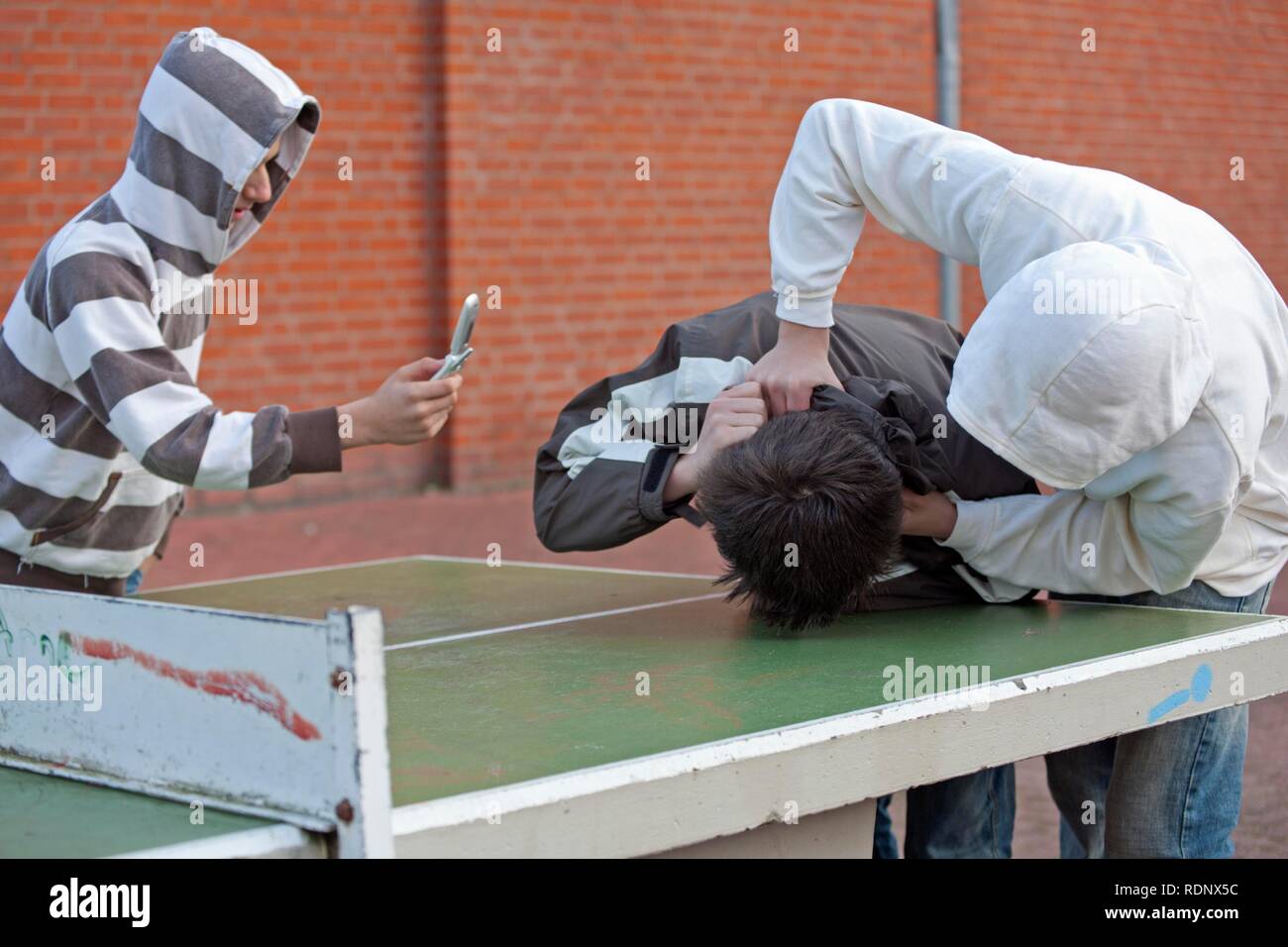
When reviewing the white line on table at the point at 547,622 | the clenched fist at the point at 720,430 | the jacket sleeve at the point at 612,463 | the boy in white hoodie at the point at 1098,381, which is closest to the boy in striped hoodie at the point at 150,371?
the jacket sleeve at the point at 612,463

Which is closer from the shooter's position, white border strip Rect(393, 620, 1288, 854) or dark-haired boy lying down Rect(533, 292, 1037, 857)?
white border strip Rect(393, 620, 1288, 854)

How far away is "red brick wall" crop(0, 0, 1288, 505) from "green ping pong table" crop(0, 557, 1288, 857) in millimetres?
4762

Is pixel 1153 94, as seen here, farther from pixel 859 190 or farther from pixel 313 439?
pixel 313 439

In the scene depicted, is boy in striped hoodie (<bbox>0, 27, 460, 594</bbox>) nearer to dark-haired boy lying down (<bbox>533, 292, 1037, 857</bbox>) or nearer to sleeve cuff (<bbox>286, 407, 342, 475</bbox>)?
sleeve cuff (<bbox>286, 407, 342, 475</bbox>)

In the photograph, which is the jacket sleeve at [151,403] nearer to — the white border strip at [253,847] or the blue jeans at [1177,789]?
the white border strip at [253,847]

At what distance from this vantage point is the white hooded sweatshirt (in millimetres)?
2131

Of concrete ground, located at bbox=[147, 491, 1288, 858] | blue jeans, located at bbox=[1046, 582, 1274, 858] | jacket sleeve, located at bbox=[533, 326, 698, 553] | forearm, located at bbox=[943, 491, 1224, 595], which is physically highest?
jacket sleeve, located at bbox=[533, 326, 698, 553]

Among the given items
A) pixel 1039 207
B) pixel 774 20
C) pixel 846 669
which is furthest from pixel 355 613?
pixel 774 20

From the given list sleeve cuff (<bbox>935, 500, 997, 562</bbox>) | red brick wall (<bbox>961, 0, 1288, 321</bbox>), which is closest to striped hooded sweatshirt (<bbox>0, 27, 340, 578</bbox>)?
sleeve cuff (<bbox>935, 500, 997, 562</bbox>)

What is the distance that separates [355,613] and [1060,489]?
1375 millimetres

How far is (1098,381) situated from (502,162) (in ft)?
20.4

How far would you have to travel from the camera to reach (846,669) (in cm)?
226

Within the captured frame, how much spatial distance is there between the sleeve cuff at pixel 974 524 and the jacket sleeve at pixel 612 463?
1.47ft

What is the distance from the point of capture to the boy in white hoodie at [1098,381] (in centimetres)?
214
